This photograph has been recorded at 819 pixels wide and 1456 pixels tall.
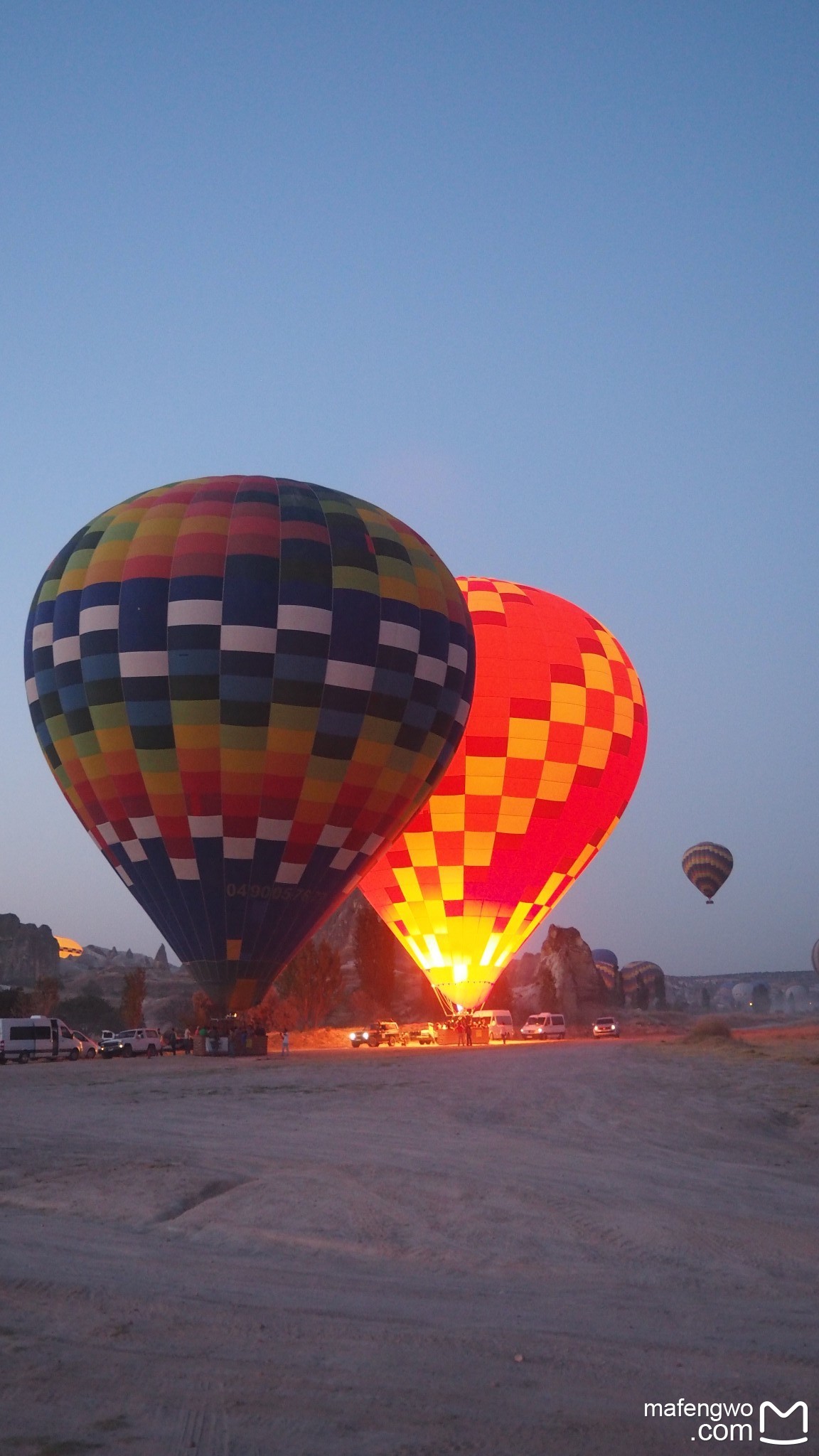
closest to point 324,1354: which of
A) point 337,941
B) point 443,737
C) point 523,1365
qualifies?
point 523,1365

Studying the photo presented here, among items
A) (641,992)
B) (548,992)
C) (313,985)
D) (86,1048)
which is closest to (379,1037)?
(86,1048)

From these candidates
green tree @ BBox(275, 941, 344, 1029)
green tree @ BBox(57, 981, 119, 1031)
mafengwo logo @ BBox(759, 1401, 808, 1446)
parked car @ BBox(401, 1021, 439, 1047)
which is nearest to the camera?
mafengwo logo @ BBox(759, 1401, 808, 1446)

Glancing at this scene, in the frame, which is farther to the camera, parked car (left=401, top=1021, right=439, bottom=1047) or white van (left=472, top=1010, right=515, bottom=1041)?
parked car (left=401, top=1021, right=439, bottom=1047)

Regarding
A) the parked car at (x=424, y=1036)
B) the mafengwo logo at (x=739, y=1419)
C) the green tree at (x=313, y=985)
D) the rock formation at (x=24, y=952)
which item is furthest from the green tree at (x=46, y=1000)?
the mafengwo logo at (x=739, y=1419)

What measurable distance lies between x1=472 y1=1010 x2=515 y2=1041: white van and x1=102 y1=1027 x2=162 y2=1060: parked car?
831cm

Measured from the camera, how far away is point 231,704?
22.2 m

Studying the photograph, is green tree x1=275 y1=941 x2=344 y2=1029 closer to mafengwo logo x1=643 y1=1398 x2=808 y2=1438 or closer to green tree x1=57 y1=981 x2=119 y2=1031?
green tree x1=57 y1=981 x2=119 y2=1031

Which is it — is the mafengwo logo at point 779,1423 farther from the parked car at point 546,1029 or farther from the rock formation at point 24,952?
the rock formation at point 24,952

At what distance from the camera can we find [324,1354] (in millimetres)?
5562

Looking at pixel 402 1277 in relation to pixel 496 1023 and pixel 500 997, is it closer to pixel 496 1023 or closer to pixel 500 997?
pixel 496 1023

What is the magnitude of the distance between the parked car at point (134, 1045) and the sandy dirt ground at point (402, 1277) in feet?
60.4

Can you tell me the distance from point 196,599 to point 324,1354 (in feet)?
58.6

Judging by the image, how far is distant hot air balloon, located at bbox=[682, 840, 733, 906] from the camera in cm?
6500

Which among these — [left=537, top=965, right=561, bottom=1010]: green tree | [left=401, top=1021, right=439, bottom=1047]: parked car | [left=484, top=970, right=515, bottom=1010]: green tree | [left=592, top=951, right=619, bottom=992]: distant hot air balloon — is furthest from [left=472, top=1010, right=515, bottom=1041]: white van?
[left=592, top=951, right=619, bottom=992]: distant hot air balloon
